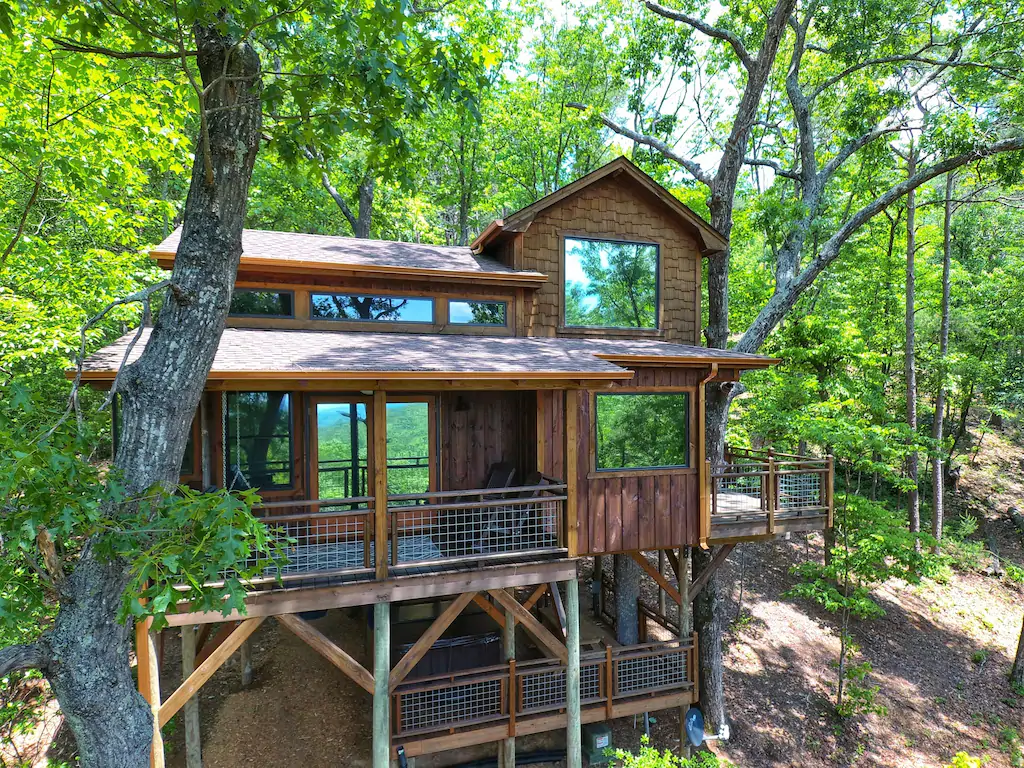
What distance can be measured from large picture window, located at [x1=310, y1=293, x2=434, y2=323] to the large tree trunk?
4172 mm

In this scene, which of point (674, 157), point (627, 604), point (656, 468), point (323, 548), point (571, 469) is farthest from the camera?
point (674, 157)

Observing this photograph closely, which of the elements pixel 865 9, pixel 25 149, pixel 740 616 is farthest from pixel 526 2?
pixel 740 616

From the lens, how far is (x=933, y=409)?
16.7 meters

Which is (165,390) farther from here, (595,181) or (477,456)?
(595,181)

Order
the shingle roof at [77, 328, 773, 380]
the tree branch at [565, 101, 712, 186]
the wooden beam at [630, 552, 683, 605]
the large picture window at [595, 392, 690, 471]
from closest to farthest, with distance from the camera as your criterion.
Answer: the shingle roof at [77, 328, 773, 380], the large picture window at [595, 392, 690, 471], the wooden beam at [630, 552, 683, 605], the tree branch at [565, 101, 712, 186]

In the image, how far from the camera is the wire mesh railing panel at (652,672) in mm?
8375

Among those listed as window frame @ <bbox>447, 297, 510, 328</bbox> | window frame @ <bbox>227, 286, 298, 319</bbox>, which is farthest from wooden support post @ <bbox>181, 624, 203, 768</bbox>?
window frame @ <bbox>447, 297, 510, 328</bbox>

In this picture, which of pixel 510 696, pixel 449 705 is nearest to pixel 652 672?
pixel 510 696

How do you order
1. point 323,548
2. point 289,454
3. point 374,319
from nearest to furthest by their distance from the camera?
1. point 323,548
2. point 289,454
3. point 374,319

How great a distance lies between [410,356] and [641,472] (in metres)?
3.88

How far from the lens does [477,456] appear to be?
28.0ft

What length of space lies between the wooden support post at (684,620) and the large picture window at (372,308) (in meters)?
6.02

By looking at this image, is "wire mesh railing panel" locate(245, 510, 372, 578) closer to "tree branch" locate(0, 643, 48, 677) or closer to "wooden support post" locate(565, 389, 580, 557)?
"tree branch" locate(0, 643, 48, 677)

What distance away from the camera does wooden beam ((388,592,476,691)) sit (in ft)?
22.1
